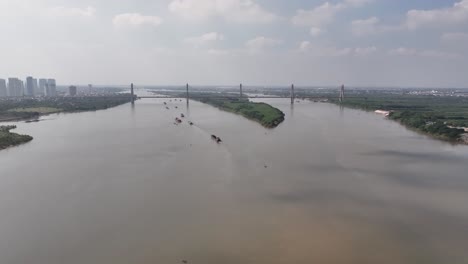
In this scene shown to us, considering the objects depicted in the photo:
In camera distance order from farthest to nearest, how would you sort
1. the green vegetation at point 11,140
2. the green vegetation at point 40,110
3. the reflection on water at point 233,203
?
the green vegetation at point 40,110
the green vegetation at point 11,140
the reflection on water at point 233,203

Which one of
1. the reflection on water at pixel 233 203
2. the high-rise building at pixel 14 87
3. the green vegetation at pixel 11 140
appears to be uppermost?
the high-rise building at pixel 14 87

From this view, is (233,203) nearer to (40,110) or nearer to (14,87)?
(40,110)

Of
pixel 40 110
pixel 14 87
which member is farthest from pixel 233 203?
pixel 14 87

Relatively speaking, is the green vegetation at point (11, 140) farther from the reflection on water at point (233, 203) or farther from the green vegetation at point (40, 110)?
the green vegetation at point (40, 110)

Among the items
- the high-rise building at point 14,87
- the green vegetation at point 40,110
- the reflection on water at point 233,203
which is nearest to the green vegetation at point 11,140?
the reflection on water at point 233,203

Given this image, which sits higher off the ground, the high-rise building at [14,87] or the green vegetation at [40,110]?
the high-rise building at [14,87]

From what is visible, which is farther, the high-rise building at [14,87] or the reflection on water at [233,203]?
the high-rise building at [14,87]

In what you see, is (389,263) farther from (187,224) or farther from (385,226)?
(187,224)
